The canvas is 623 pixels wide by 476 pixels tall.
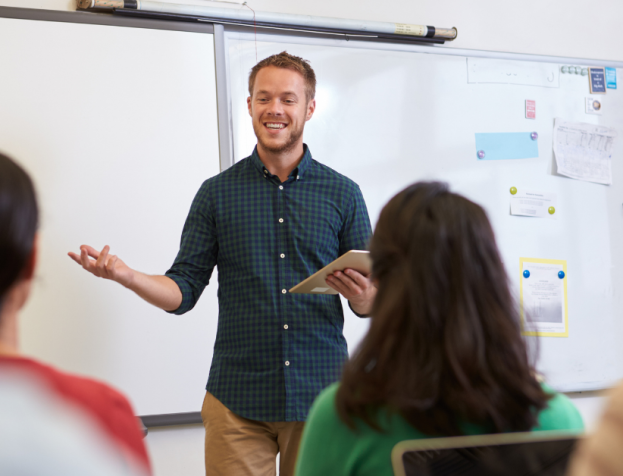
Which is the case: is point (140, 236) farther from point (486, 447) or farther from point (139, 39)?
point (486, 447)

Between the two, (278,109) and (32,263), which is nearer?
(32,263)

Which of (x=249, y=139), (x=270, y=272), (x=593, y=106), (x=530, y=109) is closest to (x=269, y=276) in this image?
(x=270, y=272)

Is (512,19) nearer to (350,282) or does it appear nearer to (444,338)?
(350,282)

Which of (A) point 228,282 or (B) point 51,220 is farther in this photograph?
(B) point 51,220

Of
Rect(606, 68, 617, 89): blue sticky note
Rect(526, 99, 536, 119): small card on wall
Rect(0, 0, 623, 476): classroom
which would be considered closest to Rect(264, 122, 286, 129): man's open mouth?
Rect(0, 0, 623, 476): classroom

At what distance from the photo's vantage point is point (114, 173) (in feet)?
7.41

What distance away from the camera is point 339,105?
102 inches

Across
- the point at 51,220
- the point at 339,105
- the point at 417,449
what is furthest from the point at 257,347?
the point at 339,105

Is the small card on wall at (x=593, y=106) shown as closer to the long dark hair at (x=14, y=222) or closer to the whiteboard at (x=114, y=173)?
the whiteboard at (x=114, y=173)

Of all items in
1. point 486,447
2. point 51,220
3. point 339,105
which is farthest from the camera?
point 339,105

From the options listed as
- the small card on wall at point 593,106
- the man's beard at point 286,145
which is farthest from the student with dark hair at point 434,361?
the small card on wall at point 593,106

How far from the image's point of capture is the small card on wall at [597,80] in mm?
2982

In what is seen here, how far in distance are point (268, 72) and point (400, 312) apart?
1298 mm

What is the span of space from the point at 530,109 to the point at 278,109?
152 centimetres
